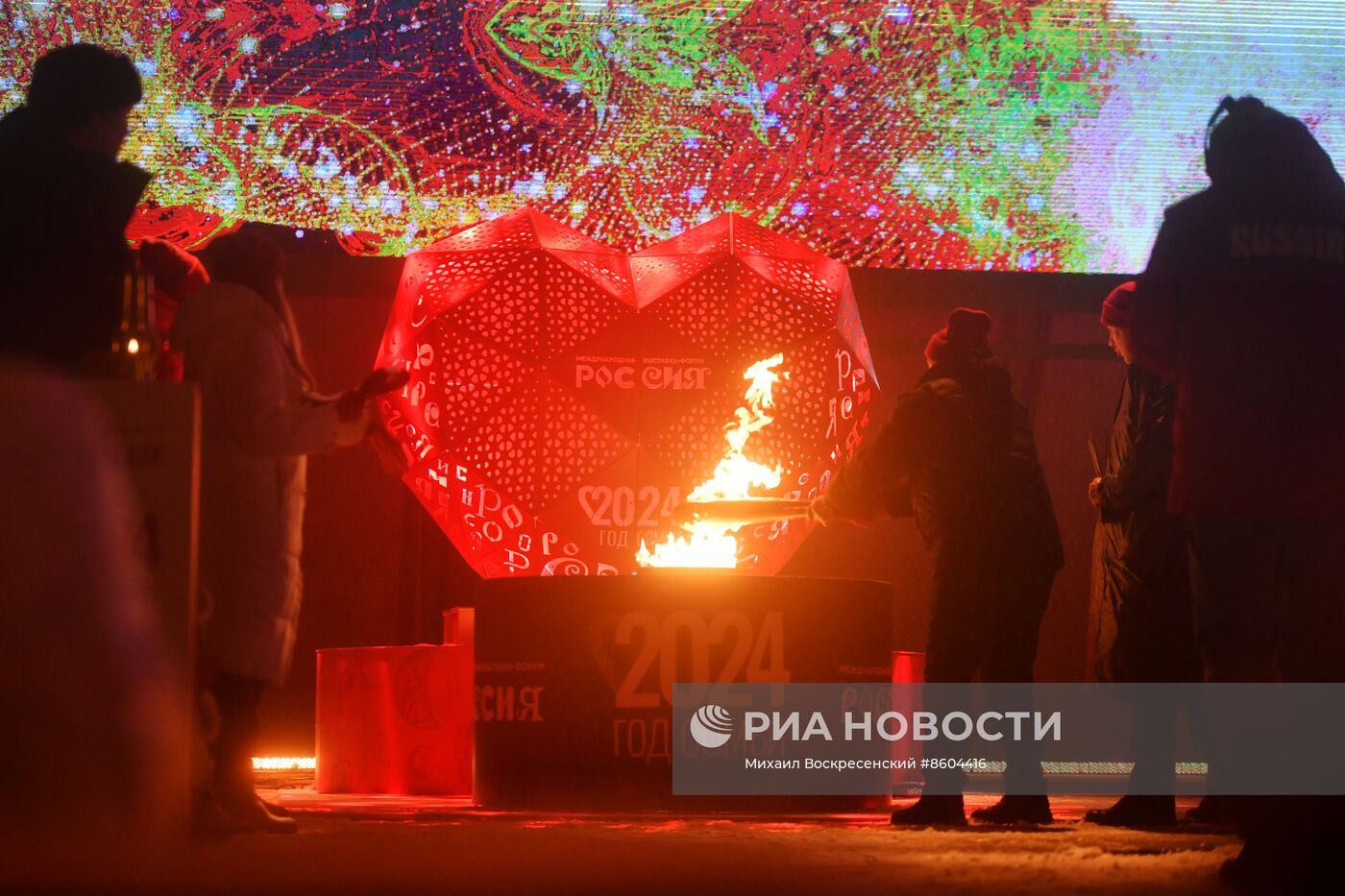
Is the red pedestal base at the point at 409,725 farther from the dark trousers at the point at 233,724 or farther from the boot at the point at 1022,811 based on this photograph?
Answer: the boot at the point at 1022,811

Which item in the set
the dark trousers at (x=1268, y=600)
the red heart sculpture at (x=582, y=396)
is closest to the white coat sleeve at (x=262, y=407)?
the red heart sculpture at (x=582, y=396)

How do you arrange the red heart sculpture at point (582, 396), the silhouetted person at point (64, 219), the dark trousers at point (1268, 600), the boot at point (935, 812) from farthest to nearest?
the red heart sculpture at point (582, 396) < the boot at point (935, 812) < the silhouetted person at point (64, 219) < the dark trousers at point (1268, 600)

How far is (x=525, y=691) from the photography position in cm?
457

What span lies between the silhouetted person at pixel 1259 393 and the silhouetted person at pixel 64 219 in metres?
2.22

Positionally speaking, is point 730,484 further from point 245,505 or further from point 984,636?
point 245,505

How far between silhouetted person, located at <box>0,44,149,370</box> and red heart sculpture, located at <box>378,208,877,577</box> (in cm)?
217

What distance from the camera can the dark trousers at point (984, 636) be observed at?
449 centimetres

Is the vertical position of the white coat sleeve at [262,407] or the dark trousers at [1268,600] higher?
the white coat sleeve at [262,407]

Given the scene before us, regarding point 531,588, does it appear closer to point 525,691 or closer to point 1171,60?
point 525,691

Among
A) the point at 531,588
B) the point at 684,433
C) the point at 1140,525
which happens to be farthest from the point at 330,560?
the point at 1140,525

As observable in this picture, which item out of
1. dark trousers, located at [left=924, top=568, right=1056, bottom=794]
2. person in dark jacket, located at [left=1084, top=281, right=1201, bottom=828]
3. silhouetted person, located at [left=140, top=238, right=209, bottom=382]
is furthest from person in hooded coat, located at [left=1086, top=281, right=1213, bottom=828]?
silhouetted person, located at [left=140, top=238, right=209, bottom=382]

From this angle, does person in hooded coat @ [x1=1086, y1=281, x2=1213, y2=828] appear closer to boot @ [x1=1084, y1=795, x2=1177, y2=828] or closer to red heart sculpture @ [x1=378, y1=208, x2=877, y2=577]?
boot @ [x1=1084, y1=795, x2=1177, y2=828]

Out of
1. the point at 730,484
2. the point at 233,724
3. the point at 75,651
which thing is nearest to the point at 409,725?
the point at 730,484

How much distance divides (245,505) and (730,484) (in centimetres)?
209
